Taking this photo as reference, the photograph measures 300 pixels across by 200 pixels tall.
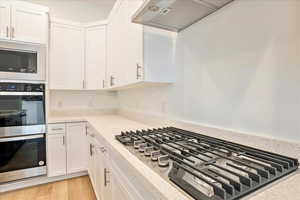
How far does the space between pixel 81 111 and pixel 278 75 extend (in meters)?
2.85

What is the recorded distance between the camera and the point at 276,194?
0.52 m

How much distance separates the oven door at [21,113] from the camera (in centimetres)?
207

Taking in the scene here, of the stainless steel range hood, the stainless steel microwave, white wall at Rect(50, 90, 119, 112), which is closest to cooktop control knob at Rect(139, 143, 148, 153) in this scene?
the stainless steel range hood

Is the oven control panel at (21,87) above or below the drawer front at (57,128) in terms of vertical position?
above

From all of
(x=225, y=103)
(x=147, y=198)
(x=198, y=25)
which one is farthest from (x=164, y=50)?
(x=147, y=198)

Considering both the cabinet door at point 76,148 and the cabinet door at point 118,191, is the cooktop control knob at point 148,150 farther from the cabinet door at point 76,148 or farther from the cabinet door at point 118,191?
the cabinet door at point 76,148

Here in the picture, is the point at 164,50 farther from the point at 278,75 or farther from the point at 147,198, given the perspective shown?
the point at 147,198

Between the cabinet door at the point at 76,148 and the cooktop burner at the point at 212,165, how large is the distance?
1620mm

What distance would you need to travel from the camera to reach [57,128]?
2.34 m

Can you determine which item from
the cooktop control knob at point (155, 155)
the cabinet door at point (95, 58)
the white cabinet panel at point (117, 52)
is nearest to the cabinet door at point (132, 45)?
the white cabinet panel at point (117, 52)

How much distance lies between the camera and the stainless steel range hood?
1.08m

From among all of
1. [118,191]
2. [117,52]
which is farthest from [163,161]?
[117,52]

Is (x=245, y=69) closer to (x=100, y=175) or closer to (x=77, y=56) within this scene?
(x=100, y=175)

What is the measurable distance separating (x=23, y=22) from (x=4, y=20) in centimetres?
19
